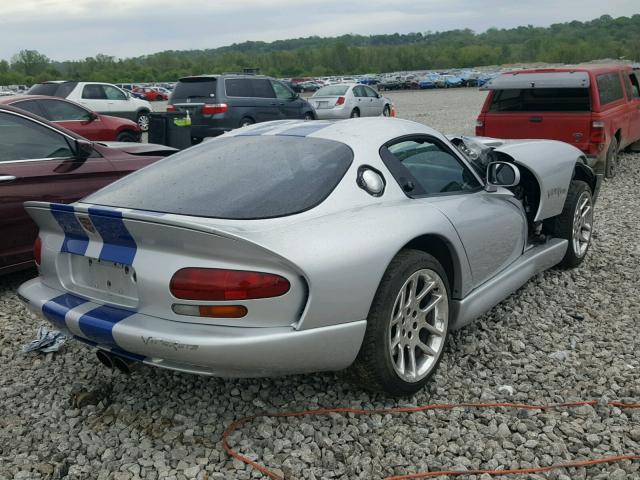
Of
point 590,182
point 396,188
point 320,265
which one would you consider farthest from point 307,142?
point 590,182

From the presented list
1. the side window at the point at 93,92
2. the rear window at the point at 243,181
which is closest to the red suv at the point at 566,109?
the rear window at the point at 243,181

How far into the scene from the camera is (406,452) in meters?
2.69

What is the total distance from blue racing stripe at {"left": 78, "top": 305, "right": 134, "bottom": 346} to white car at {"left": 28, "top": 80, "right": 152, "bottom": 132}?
13.2 m

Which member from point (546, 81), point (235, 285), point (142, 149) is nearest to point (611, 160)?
A: point (546, 81)

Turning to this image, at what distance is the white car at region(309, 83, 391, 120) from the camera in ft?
65.2

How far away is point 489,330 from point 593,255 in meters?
2.10

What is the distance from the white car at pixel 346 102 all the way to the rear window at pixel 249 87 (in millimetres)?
5374

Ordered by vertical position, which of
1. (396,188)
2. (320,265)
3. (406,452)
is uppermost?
(396,188)

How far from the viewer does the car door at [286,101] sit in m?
14.3

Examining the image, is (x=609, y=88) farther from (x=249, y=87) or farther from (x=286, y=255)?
(x=286, y=255)

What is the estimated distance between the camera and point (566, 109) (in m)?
8.78

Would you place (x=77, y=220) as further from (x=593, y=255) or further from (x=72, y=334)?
(x=593, y=255)

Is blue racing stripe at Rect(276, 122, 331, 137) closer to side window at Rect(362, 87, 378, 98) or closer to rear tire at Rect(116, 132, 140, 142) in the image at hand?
rear tire at Rect(116, 132, 140, 142)

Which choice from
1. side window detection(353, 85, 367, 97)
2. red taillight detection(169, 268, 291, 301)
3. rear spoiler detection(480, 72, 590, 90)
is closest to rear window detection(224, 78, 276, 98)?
rear spoiler detection(480, 72, 590, 90)
